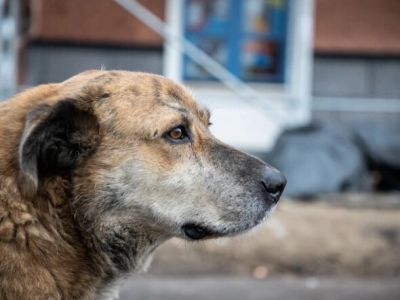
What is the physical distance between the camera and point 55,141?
3.36 m

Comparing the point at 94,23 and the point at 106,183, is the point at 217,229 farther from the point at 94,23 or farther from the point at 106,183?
the point at 94,23

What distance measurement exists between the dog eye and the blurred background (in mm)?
4640

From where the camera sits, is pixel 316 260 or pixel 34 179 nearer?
pixel 34 179

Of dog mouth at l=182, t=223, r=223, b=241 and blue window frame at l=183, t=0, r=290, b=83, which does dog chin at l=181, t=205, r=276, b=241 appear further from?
blue window frame at l=183, t=0, r=290, b=83

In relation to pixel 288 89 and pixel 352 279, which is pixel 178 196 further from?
pixel 288 89

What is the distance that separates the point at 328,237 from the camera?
791 cm

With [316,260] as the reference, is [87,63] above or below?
above

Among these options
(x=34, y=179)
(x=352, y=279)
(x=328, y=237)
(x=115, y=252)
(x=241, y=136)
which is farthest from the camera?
(x=241, y=136)

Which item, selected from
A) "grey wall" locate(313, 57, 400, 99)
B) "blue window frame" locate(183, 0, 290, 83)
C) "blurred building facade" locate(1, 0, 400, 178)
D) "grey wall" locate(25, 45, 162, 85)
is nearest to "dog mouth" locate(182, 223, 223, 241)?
"blurred building facade" locate(1, 0, 400, 178)

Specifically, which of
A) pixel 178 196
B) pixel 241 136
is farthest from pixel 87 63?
pixel 178 196

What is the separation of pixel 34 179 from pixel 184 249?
15.2 ft

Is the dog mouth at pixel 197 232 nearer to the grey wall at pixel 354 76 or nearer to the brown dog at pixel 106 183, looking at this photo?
the brown dog at pixel 106 183

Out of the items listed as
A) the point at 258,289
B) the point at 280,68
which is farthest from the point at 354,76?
the point at 258,289

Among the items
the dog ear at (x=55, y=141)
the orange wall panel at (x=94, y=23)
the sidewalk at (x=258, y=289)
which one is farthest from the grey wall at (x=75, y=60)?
the dog ear at (x=55, y=141)
